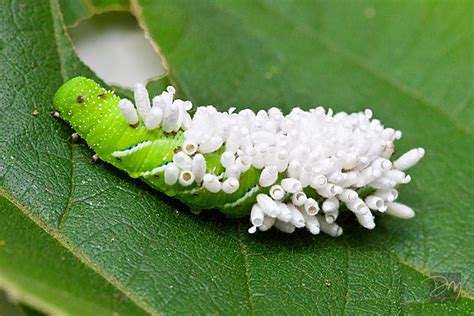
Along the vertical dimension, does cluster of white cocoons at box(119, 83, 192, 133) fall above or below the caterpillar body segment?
above

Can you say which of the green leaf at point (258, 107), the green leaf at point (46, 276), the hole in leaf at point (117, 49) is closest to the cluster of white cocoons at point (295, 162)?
the green leaf at point (258, 107)

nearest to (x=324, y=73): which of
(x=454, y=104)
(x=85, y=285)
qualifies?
(x=454, y=104)

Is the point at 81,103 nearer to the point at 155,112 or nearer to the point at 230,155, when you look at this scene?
the point at 155,112

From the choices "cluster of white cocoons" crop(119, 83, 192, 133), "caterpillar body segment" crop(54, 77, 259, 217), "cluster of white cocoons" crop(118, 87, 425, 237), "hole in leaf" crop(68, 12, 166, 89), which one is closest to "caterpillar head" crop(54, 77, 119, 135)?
"caterpillar body segment" crop(54, 77, 259, 217)

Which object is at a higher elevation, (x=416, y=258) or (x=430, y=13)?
(x=430, y=13)

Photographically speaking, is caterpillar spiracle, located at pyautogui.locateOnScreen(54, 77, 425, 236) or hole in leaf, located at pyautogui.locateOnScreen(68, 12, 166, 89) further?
hole in leaf, located at pyautogui.locateOnScreen(68, 12, 166, 89)

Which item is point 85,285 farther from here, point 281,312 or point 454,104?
A: point 454,104

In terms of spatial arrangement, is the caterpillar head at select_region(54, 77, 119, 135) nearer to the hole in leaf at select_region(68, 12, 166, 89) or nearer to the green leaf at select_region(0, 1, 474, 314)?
the green leaf at select_region(0, 1, 474, 314)
